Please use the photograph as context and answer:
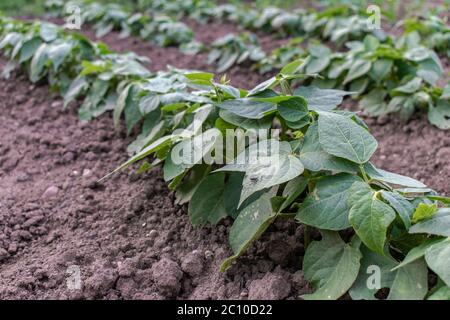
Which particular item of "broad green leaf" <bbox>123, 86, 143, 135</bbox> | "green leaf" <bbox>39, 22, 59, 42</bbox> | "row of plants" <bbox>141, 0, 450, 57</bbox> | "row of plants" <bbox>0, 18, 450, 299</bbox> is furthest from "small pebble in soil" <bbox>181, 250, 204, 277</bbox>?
"row of plants" <bbox>141, 0, 450, 57</bbox>

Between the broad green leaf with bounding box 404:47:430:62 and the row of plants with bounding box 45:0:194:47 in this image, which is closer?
the broad green leaf with bounding box 404:47:430:62

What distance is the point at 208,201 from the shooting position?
1960 millimetres

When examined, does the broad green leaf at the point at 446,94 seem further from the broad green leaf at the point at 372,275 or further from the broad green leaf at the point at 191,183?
the broad green leaf at the point at 372,275

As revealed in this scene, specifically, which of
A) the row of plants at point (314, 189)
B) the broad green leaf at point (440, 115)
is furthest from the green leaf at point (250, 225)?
the broad green leaf at point (440, 115)

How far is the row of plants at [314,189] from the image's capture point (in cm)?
146

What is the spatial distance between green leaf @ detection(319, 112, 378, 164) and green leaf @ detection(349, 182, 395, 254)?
0.19 metres

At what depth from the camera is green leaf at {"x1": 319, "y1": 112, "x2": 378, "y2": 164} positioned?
163 centimetres

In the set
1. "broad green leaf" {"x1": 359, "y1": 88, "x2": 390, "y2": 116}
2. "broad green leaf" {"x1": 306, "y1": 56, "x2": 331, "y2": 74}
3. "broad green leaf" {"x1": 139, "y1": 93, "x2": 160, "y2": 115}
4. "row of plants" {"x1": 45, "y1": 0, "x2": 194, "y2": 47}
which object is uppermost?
"broad green leaf" {"x1": 139, "y1": 93, "x2": 160, "y2": 115}

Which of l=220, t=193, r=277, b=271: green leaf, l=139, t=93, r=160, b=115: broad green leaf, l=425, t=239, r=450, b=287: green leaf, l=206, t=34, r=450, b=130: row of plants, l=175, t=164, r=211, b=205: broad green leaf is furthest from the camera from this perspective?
l=206, t=34, r=450, b=130: row of plants

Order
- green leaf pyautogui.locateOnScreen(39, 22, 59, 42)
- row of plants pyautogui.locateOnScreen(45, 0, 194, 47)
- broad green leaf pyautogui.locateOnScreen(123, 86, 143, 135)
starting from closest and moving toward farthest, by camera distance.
→ broad green leaf pyautogui.locateOnScreen(123, 86, 143, 135) < green leaf pyautogui.locateOnScreen(39, 22, 59, 42) < row of plants pyautogui.locateOnScreen(45, 0, 194, 47)

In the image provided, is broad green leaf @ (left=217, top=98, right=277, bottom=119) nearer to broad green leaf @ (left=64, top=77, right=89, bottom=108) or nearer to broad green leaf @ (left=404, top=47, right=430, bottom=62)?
broad green leaf @ (left=64, top=77, right=89, bottom=108)

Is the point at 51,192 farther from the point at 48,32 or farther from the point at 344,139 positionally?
the point at 48,32
